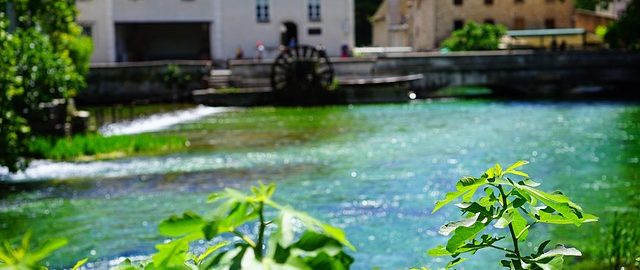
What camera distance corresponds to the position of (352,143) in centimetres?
2464

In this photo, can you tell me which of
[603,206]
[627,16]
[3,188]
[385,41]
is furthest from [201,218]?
[385,41]

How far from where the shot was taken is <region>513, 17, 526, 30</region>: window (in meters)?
61.5

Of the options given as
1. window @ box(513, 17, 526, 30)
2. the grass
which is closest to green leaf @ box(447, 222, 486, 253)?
the grass

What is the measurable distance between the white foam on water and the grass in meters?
3.83

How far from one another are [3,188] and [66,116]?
6.90m

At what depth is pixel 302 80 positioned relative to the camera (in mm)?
42031

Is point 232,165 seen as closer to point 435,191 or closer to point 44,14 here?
point 435,191

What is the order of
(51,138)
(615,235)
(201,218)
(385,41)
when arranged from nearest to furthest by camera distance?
(201,218)
(615,235)
(51,138)
(385,41)

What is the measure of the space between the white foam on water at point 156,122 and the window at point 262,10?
13963 millimetres

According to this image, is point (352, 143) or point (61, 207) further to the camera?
point (352, 143)

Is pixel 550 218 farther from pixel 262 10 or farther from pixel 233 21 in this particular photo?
pixel 262 10

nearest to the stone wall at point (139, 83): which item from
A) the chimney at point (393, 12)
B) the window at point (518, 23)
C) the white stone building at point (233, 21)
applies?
the white stone building at point (233, 21)

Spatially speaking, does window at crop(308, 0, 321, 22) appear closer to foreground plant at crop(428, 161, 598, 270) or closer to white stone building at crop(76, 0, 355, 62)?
white stone building at crop(76, 0, 355, 62)

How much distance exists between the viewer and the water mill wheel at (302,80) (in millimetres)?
41438
